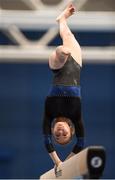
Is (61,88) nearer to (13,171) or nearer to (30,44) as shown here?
(30,44)

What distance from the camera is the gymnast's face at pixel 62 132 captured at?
2.10 m

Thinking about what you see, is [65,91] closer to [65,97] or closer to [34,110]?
[65,97]

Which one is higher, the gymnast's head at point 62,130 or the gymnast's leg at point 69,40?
the gymnast's leg at point 69,40

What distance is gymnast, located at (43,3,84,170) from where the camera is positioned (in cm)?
211

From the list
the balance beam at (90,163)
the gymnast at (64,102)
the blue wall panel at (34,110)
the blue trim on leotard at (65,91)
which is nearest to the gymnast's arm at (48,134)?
the gymnast at (64,102)

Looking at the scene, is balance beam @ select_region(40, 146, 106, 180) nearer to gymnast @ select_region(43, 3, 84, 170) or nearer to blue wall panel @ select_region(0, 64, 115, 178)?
gymnast @ select_region(43, 3, 84, 170)

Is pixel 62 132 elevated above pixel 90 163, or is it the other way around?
pixel 62 132

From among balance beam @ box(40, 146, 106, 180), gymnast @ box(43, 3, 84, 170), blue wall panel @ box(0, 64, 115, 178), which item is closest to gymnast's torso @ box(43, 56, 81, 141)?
gymnast @ box(43, 3, 84, 170)

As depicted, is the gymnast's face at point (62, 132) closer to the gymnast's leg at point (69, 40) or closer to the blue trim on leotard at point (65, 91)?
the blue trim on leotard at point (65, 91)

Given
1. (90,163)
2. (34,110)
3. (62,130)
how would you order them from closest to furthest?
(90,163), (62,130), (34,110)

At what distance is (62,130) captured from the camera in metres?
2.11

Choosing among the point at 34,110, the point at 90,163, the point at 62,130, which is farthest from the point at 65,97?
the point at 34,110

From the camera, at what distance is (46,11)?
4.23 metres

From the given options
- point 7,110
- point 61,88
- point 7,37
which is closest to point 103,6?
point 7,37
